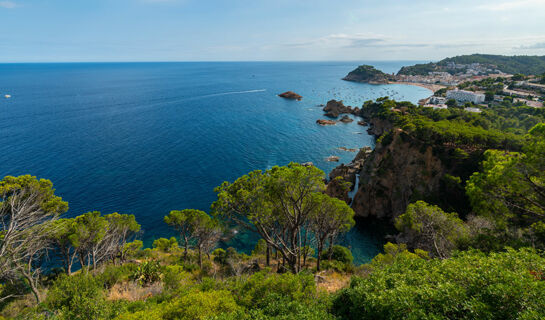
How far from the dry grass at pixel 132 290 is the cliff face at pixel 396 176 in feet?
116

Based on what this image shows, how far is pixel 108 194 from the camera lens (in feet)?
143

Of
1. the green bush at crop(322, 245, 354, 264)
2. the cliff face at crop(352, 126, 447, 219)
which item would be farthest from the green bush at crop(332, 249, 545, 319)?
the cliff face at crop(352, 126, 447, 219)

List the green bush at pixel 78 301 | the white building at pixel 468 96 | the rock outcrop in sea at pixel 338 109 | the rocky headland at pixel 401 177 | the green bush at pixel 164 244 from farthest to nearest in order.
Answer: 1. the rock outcrop in sea at pixel 338 109
2. the white building at pixel 468 96
3. the rocky headland at pixel 401 177
4. the green bush at pixel 164 244
5. the green bush at pixel 78 301

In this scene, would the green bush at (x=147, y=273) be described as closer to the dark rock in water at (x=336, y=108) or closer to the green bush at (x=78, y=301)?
the green bush at (x=78, y=301)

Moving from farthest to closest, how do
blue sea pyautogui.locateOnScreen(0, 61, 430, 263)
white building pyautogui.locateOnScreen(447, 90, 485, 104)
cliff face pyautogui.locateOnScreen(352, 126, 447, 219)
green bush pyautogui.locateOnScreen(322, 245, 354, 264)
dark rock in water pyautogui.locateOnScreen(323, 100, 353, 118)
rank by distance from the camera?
dark rock in water pyautogui.locateOnScreen(323, 100, 353, 118), white building pyautogui.locateOnScreen(447, 90, 485, 104), blue sea pyautogui.locateOnScreen(0, 61, 430, 263), cliff face pyautogui.locateOnScreen(352, 126, 447, 219), green bush pyautogui.locateOnScreen(322, 245, 354, 264)

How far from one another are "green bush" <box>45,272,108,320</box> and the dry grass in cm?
400

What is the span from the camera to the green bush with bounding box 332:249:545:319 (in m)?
7.95

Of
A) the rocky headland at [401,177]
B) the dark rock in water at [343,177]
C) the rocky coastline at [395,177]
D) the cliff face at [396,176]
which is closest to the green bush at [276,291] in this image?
the rocky headland at [401,177]

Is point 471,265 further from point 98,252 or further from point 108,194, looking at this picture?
point 108,194

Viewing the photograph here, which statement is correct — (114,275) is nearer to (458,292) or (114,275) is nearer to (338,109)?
(458,292)

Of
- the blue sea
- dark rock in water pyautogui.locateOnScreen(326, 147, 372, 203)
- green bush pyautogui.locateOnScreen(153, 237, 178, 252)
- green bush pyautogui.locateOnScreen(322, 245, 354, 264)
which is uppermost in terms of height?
the blue sea

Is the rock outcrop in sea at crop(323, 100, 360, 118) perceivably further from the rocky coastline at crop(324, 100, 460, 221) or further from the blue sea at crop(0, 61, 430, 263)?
the rocky coastline at crop(324, 100, 460, 221)

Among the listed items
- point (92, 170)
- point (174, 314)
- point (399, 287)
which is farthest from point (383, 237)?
point (92, 170)

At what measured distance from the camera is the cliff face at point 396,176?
3816 centimetres
